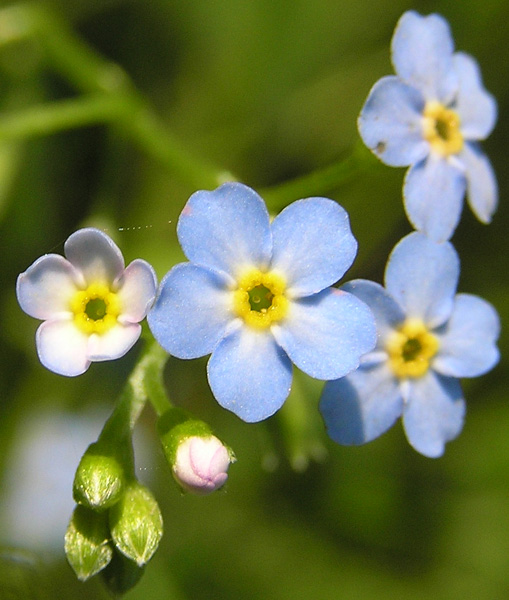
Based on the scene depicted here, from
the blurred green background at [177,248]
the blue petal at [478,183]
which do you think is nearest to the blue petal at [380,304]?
the blue petal at [478,183]

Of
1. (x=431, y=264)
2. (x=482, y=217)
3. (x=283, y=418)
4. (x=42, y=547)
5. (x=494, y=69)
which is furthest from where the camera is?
(x=494, y=69)

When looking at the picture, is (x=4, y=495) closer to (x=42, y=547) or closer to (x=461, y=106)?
(x=42, y=547)

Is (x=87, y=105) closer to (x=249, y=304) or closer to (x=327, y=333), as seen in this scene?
(x=249, y=304)

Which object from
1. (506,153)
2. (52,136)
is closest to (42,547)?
(52,136)

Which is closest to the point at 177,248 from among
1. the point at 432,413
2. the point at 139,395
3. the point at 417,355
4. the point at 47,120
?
the point at 47,120

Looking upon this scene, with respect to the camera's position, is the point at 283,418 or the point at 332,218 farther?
the point at 283,418

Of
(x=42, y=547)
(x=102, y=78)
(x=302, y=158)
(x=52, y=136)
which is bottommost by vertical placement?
(x=42, y=547)
